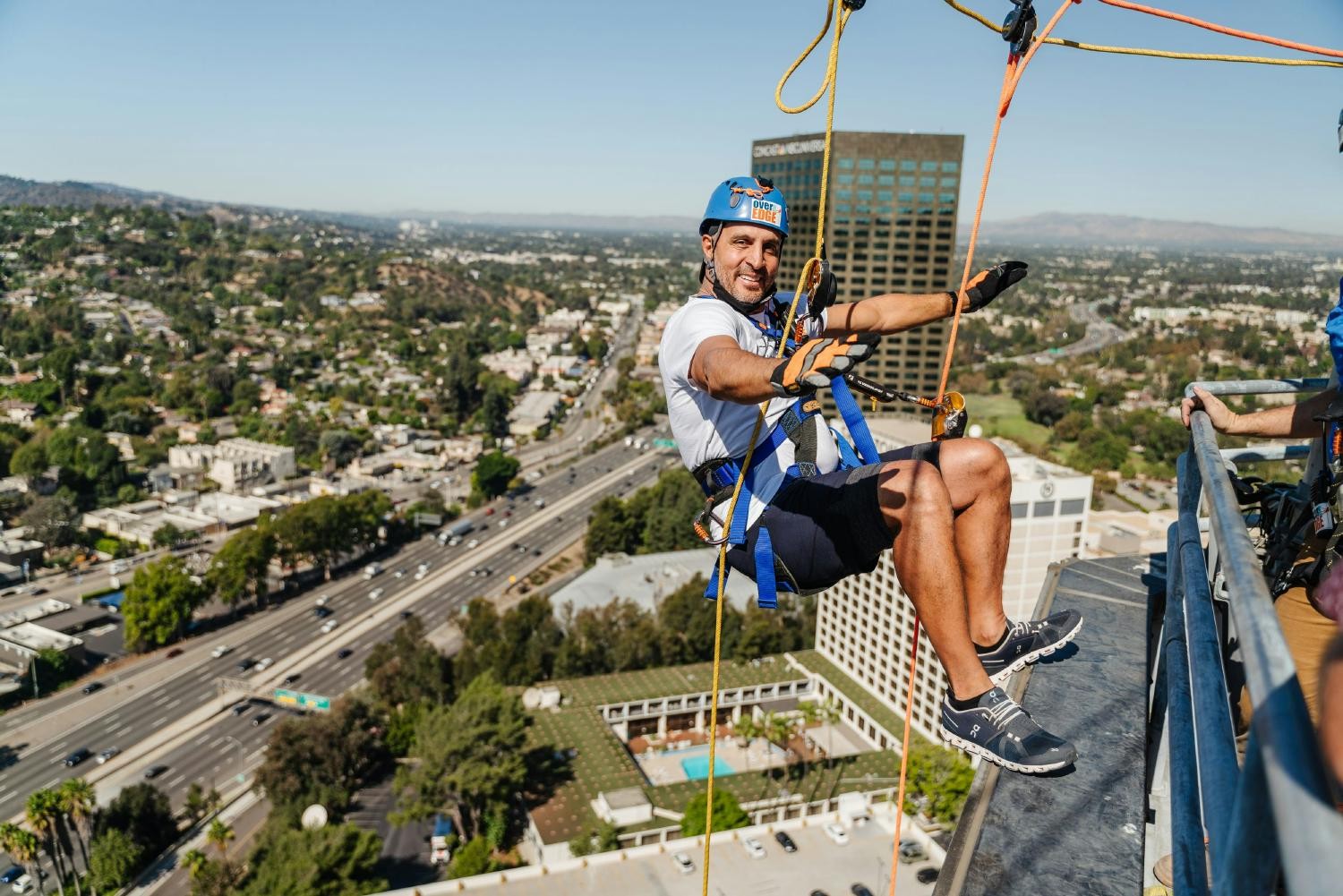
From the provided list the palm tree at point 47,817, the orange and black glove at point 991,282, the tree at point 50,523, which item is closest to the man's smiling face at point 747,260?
the orange and black glove at point 991,282

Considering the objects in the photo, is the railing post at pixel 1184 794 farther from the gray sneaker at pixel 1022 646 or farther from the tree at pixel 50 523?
the tree at pixel 50 523

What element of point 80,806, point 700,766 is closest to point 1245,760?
point 80,806

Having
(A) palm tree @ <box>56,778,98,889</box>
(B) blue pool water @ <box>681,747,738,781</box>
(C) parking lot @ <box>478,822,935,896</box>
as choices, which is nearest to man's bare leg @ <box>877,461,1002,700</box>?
(C) parking lot @ <box>478,822,935,896</box>

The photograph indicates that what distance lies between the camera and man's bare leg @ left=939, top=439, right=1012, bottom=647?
3113 millimetres

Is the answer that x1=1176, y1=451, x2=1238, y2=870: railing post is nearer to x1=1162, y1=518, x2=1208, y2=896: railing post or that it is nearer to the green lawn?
x1=1162, y1=518, x2=1208, y2=896: railing post

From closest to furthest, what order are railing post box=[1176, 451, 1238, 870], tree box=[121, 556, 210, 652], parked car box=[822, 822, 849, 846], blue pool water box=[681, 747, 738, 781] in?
Answer: railing post box=[1176, 451, 1238, 870] → parked car box=[822, 822, 849, 846] → blue pool water box=[681, 747, 738, 781] → tree box=[121, 556, 210, 652]

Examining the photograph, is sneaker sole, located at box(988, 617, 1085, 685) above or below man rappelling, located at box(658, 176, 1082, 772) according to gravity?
below

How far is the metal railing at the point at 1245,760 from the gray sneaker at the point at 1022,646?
95 cm

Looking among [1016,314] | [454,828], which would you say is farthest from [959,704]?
[1016,314]

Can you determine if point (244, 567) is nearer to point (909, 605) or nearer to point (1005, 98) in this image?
point (909, 605)

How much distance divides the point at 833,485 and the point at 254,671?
32.4 meters

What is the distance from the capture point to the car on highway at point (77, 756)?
25.3 meters

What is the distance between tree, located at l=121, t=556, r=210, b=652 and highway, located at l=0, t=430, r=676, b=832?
833 mm

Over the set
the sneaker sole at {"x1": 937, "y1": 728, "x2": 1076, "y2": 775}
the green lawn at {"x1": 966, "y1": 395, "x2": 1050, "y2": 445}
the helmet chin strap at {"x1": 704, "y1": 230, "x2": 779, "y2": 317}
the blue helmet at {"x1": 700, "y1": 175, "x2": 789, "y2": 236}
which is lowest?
the green lawn at {"x1": 966, "y1": 395, "x2": 1050, "y2": 445}
